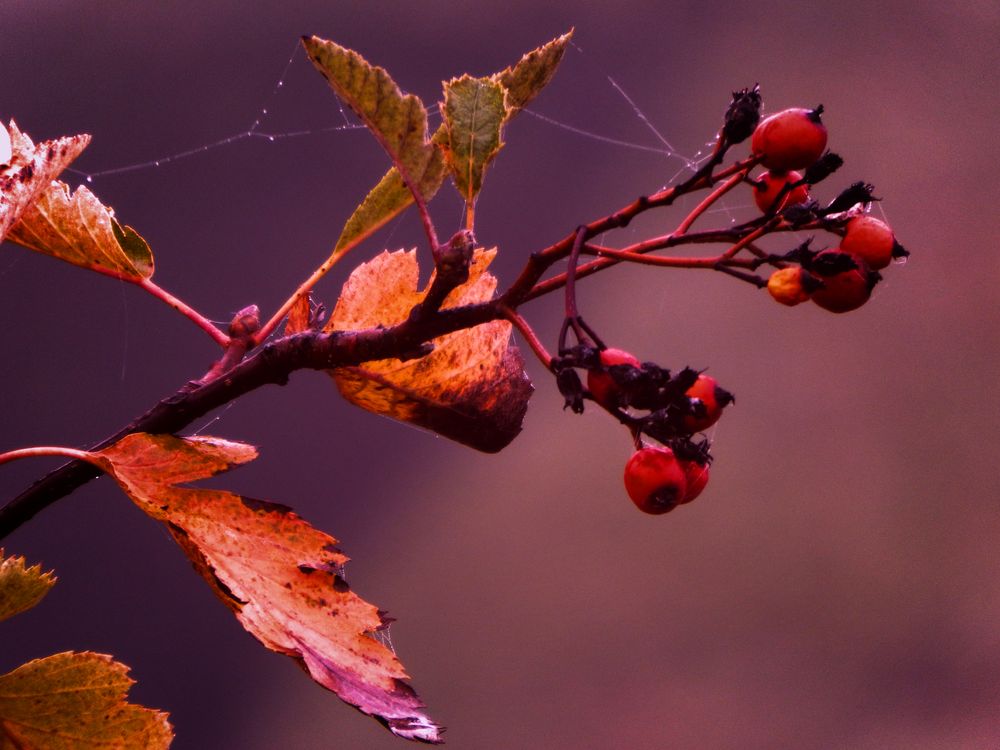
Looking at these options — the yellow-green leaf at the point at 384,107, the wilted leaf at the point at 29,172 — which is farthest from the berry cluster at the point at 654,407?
the wilted leaf at the point at 29,172

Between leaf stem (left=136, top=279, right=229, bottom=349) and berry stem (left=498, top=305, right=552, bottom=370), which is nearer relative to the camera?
berry stem (left=498, top=305, right=552, bottom=370)

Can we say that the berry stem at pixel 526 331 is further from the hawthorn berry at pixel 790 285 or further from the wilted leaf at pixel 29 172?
the wilted leaf at pixel 29 172

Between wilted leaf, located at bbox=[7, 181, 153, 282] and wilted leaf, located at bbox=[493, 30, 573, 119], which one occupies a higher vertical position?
wilted leaf, located at bbox=[493, 30, 573, 119]

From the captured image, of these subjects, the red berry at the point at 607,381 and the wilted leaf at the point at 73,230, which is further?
the wilted leaf at the point at 73,230

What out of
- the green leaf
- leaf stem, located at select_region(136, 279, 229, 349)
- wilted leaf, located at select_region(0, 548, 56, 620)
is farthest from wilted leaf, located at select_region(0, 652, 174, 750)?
the green leaf

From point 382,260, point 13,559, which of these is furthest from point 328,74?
point 13,559

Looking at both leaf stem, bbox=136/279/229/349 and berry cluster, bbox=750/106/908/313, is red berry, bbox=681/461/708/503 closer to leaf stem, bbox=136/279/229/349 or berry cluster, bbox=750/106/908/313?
berry cluster, bbox=750/106/908/313

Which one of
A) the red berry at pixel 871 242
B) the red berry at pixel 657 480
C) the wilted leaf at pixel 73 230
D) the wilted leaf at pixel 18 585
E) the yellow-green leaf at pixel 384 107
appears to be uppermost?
the yellow-green leaf at pixel 384 107
